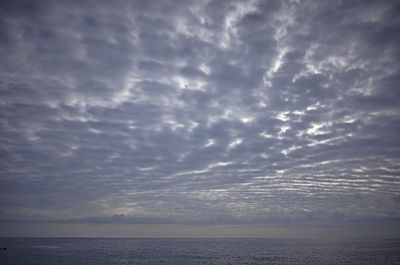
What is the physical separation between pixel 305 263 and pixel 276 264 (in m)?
9.62

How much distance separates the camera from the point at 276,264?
8356cm

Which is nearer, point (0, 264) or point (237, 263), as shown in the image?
point (0, 264)

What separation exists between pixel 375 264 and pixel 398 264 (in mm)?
6927

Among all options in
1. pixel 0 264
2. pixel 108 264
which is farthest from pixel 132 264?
pixel 0 264

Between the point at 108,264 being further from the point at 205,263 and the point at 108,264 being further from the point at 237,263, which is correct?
the point at 237,263

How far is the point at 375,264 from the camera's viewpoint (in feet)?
273

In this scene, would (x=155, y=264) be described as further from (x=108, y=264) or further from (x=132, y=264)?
(x=108, y=264)

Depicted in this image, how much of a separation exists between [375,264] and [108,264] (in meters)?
83.2

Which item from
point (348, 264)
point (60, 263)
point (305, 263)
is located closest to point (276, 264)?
point (305, 263)

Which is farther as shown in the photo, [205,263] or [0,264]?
[205,263]

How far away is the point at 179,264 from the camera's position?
83.5 metres

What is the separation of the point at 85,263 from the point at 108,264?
8215mm

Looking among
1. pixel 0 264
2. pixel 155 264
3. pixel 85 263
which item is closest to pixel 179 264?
pixel 155 264

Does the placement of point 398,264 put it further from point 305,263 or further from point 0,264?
point 0,264
